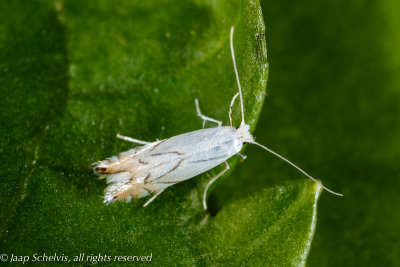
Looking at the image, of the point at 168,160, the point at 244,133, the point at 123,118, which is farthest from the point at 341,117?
the point at 123,118

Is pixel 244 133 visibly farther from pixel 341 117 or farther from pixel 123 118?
pixel 341 117

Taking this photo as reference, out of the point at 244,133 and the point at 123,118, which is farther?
the point at 244,133

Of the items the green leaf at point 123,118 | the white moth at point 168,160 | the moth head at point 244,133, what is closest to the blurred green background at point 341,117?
the white moth at point 168,160

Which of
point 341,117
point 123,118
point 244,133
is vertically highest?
point 123,118

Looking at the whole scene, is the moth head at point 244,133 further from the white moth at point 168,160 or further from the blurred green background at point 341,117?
the blurred green background at point 341,117

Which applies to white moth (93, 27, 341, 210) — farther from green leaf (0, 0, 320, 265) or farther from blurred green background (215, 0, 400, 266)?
blurred green background (215, 0, 400, 266)

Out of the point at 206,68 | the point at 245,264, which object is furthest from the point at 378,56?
the point at 245,264

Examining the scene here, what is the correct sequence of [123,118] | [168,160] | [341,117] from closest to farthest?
[123,118] → [168,160] → [341,117]
